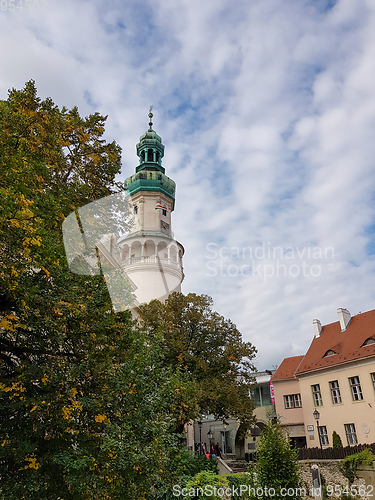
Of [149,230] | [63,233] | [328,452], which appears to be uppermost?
[149,230]

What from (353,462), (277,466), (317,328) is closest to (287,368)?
(317,328)

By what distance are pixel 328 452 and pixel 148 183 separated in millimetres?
33890

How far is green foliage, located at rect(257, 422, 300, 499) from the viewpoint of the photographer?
1031 cm

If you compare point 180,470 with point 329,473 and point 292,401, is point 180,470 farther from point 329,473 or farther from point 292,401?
point 292,401

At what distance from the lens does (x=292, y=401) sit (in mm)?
35406

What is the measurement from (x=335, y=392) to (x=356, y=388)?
2.22m

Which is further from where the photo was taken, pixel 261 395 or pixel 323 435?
pixel 261 395

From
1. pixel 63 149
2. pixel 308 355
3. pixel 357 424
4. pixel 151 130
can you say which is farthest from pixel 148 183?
pixel 63 149

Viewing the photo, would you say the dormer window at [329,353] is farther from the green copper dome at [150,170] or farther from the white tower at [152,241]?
the green copper dome at [150,170]

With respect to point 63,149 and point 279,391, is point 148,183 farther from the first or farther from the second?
point 63,149

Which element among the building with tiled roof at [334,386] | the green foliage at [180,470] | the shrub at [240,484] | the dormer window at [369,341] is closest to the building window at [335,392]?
the building with tiled roof at [334,386]

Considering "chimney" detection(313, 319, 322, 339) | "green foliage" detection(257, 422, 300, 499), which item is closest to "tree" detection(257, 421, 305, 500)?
"green foliage" detection(257, 422, 300, 499)

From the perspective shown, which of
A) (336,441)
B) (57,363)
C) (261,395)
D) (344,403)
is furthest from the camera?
(261,395)

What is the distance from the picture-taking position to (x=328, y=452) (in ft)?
73.2
